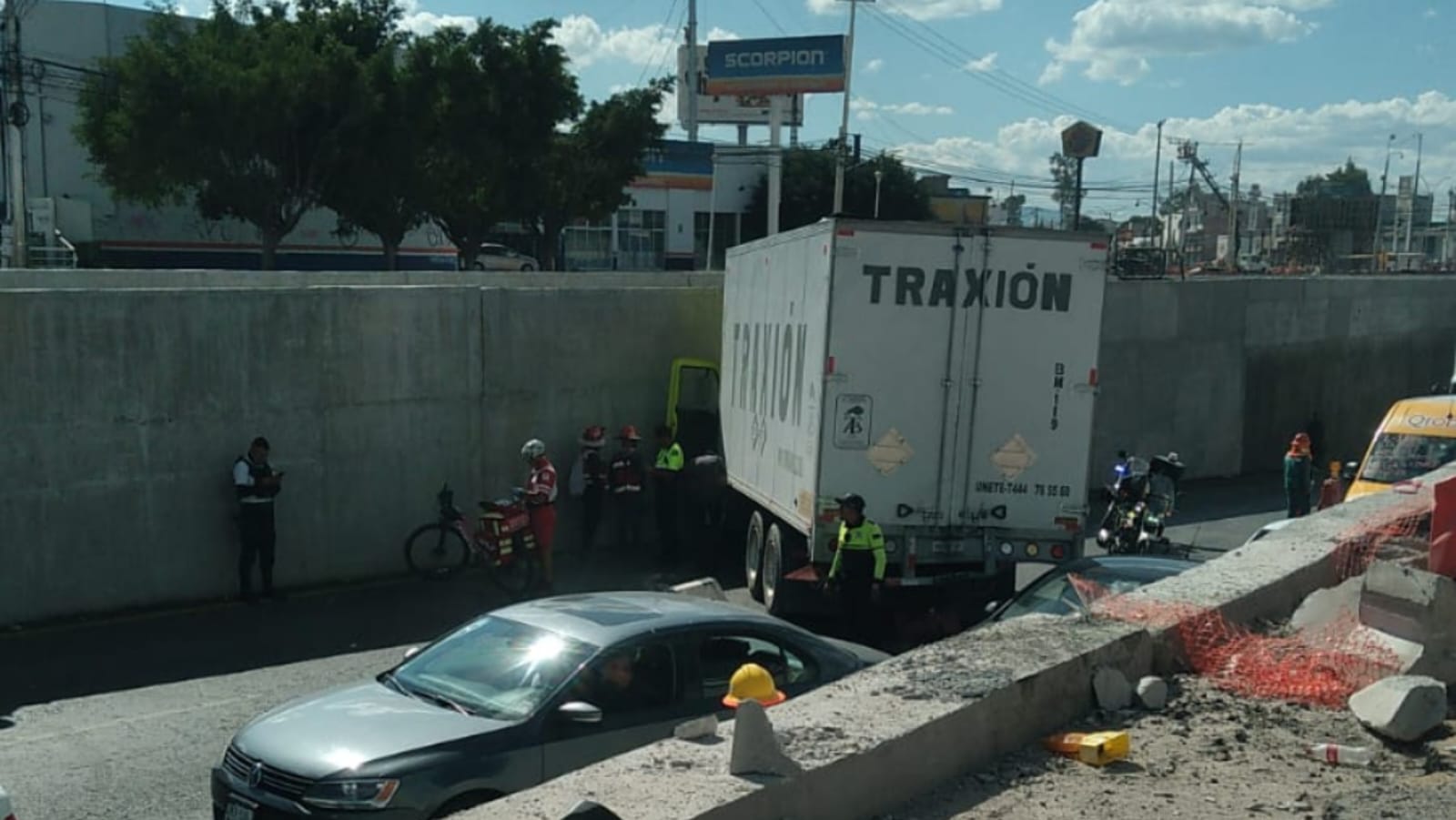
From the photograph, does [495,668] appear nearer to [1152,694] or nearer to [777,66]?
[1152,694]

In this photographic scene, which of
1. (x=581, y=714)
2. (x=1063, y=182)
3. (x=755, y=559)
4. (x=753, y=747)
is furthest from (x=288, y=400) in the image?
(x=1063, y=182)

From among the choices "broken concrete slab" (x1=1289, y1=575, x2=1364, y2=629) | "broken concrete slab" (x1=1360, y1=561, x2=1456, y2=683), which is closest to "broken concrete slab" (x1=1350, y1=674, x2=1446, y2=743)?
"broken concrete slab" (x1=1360, y1=561, x2=1456, y2=683)

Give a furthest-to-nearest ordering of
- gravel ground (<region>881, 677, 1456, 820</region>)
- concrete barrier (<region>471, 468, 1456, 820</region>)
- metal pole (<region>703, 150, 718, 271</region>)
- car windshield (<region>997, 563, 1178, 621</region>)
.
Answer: metal pole (<region>703, 150, 718, 271</region>)
car windshield (<region>997, 563, 1178, 621</region>)
gravel ground (<region>881, 677, 1456, 820</region>)
concrete barrier (<region>471, 468, 1456, 820</region>)

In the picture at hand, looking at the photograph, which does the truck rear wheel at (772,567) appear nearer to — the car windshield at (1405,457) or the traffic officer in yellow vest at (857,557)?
the traffic officer in yellow vest at (857,557)

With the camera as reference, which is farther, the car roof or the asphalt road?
the asphalt road

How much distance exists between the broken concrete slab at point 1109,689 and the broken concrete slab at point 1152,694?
6 centimetres

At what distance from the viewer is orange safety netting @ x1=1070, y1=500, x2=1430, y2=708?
6004 millimetres

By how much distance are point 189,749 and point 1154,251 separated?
4005 cm

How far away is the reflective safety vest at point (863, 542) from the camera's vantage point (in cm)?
1134

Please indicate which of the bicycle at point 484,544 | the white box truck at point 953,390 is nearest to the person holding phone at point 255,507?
the bicycle at point 484,544

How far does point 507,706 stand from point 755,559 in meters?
8.12

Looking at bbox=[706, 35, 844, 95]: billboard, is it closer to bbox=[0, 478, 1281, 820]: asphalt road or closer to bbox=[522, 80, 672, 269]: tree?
bbox=[522, 80, 672, 269]: tree

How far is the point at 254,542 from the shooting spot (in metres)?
13.5

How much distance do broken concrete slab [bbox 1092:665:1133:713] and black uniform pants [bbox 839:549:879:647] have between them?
222 inches
